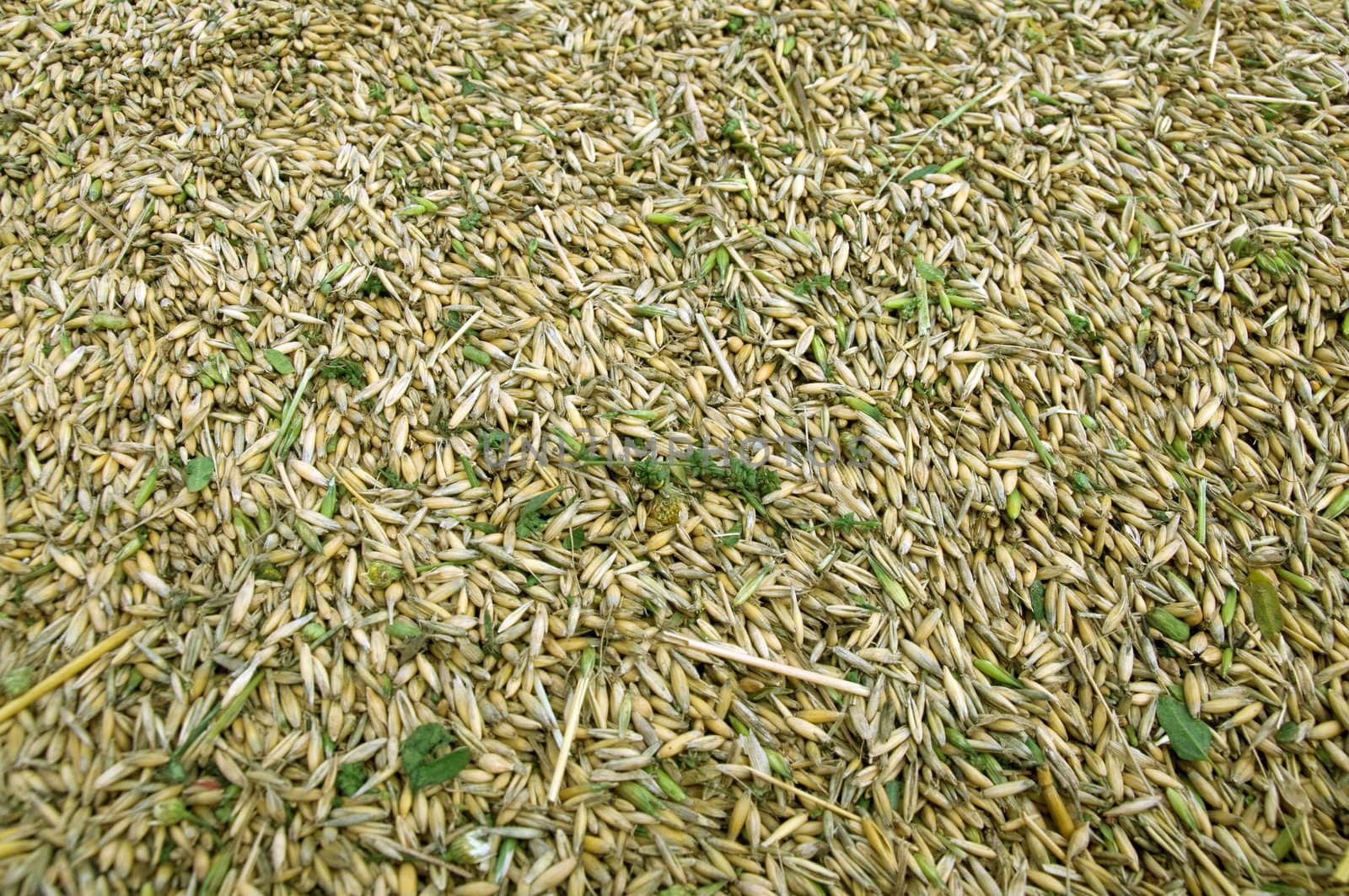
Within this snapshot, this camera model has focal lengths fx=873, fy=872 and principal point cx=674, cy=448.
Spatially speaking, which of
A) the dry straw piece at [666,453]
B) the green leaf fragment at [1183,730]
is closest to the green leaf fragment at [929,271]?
the dry straw piece at [666,453]

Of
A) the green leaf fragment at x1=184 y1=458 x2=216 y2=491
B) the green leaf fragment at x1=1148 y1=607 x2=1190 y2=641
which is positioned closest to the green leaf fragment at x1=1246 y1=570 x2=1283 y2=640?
the green leaf fragment at x1=1148 y1=607 x2=1190 y2=641

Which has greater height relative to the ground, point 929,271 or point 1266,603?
point 929,271

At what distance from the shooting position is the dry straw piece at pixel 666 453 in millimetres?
1792

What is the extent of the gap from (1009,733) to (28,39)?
10.8ft

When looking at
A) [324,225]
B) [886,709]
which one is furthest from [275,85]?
[886,709]

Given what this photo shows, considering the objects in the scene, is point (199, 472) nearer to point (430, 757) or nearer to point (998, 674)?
point (430, 757)

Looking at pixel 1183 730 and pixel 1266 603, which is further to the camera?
pixel 1266 603

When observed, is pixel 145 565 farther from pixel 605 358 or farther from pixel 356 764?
pixel 605 358

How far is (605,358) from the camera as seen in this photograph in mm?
2273

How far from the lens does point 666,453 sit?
2.16m

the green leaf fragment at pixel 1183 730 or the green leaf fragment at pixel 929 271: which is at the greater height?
the green leaf fragment at pixel 929 271

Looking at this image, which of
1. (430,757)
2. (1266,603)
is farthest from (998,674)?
(430,757)

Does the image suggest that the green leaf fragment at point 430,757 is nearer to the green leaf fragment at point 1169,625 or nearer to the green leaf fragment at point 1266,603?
the green leaf fragment at point 1169,625

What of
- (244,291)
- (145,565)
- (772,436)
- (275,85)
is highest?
(275,85)
